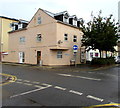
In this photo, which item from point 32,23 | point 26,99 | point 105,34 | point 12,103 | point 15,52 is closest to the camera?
point 12,103

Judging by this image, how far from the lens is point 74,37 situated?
22.4m

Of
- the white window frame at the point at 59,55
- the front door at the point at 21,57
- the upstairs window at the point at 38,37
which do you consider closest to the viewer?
the white window frame at the point at 59,55

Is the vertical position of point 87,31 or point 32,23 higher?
point 32,23

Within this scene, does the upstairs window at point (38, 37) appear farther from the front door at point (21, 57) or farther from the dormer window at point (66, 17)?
the dormer window at point (66, 17)

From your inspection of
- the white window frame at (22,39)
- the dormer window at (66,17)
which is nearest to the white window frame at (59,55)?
the dormer window at (66,17)

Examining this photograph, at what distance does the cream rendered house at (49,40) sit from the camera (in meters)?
19.2

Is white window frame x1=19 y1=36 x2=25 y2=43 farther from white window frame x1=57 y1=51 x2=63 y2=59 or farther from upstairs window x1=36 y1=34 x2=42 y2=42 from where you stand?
white window frame x1=57 y1=51 x2=63 y2=59

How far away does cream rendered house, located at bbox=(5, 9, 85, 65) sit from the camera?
63.2 feet

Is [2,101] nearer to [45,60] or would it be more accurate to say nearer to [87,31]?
[45,60]

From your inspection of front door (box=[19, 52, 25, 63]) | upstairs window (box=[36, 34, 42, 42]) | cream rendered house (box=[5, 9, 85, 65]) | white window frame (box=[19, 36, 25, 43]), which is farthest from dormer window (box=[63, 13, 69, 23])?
front door (box=[19, 52, 25, 63])

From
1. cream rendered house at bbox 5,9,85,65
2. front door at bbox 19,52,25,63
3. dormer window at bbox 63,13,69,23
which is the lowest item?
front door at bbox 19,52,25,63

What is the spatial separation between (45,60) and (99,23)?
10.4 m

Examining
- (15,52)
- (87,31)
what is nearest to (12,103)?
(87,31)

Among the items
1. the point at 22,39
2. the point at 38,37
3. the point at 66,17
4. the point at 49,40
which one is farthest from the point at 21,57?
the point at 66,17
